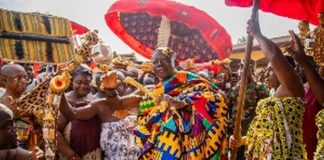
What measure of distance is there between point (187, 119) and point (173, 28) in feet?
19.4

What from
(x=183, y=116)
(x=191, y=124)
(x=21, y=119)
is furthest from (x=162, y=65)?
(x=21, y=119)

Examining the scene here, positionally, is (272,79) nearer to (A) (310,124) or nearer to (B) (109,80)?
(A) (310,124)

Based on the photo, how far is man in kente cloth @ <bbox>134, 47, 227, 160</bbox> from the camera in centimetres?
554

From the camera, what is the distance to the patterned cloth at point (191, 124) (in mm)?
5539

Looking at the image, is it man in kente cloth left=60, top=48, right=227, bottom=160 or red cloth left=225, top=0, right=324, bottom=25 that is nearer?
red cloth left=225, top=0, right=324, bottom=25

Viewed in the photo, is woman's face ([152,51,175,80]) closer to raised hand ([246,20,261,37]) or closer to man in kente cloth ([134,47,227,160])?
man in kente cloth ([134,47,227,160])

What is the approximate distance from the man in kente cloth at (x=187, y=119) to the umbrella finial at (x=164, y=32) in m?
5.29

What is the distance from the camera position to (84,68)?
5641 millimetres

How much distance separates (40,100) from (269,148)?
1947 mm

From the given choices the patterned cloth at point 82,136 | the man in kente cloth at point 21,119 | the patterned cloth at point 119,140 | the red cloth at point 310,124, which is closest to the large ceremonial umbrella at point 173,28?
the patterned cloth at point 119,140

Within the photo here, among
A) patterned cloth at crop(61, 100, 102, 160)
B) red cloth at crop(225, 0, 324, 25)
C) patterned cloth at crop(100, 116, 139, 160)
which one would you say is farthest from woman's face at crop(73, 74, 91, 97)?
red cloth at crop(225, 0, 324, 25)

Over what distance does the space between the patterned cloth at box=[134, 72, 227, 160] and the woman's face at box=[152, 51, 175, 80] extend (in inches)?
3.3

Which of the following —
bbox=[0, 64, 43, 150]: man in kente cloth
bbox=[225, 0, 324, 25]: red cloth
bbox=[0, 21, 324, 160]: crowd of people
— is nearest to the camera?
bbox=[0, 21, 324, 160]: crowd of people

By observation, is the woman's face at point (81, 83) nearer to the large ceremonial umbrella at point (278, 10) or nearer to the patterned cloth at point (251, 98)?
the large ceremonial umbrella at point (278, 10)
